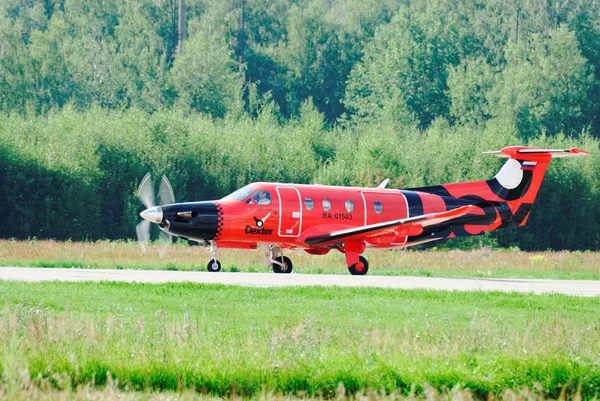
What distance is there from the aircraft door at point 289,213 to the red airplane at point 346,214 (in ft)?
0.09

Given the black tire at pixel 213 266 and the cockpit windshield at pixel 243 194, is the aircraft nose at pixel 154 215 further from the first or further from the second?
the cockpit windshield at pixel 243 194

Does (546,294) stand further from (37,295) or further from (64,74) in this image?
(64,74)

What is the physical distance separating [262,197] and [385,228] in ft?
11.0

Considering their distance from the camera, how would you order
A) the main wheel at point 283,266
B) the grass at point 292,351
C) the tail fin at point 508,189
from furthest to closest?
the tail fin at point 508,189 < the main wheel at point 283,266 < the grass at point 292,351

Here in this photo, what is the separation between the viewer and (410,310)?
18422mm

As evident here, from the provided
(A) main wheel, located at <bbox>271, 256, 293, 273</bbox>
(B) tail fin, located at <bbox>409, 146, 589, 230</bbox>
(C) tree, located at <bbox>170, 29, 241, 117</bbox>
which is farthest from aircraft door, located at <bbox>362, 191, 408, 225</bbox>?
(C) tree, located at <bbox>170, 29, 241, 117</bbox>

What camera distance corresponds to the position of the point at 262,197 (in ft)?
92.8

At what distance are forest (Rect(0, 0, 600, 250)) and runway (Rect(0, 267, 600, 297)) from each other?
26085 mm

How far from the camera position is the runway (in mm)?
23219

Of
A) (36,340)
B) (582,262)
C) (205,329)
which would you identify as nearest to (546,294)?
(205,329)

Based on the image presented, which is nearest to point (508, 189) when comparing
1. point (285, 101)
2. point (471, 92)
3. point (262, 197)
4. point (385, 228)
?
point (385, 228)

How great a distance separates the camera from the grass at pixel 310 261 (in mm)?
30359

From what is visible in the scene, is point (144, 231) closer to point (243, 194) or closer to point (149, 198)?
point (149, 198)

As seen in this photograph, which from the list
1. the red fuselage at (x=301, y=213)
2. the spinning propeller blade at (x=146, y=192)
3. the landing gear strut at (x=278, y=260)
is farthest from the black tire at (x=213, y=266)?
the spinning propeller blade at (x=146, y=192)
